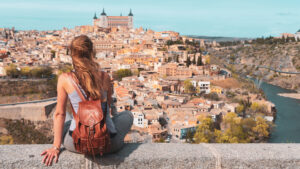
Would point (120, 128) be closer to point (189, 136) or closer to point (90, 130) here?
point (90, 130)

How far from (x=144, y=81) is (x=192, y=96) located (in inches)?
143

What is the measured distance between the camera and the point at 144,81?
70.5 ft

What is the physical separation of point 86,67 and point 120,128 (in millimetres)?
313

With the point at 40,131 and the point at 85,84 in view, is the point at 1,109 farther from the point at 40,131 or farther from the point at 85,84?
the point at 85,84

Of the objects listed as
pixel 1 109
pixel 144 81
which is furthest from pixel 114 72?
pixel 1 109

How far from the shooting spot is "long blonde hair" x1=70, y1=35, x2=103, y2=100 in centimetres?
119

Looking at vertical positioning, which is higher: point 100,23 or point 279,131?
point 100,23

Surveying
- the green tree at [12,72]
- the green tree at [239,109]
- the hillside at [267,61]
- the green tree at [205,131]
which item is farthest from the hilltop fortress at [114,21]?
the green tree at [205,131]

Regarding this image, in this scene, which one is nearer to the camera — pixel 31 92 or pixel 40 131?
pixel 40 131

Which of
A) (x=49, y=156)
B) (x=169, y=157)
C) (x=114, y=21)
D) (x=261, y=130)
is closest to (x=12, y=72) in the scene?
(x=261, y=130)

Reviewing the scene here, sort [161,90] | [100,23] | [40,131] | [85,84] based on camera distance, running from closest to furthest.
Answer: [85,84]
[40,131]
[161,90]
[100,23]

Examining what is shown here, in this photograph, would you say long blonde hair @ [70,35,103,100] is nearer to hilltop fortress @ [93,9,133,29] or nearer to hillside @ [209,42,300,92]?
hillside @ [209,42,300,92]

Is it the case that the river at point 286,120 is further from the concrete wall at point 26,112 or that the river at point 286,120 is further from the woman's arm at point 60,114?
the woman's arm at point 60,114

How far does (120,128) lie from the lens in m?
1.33
